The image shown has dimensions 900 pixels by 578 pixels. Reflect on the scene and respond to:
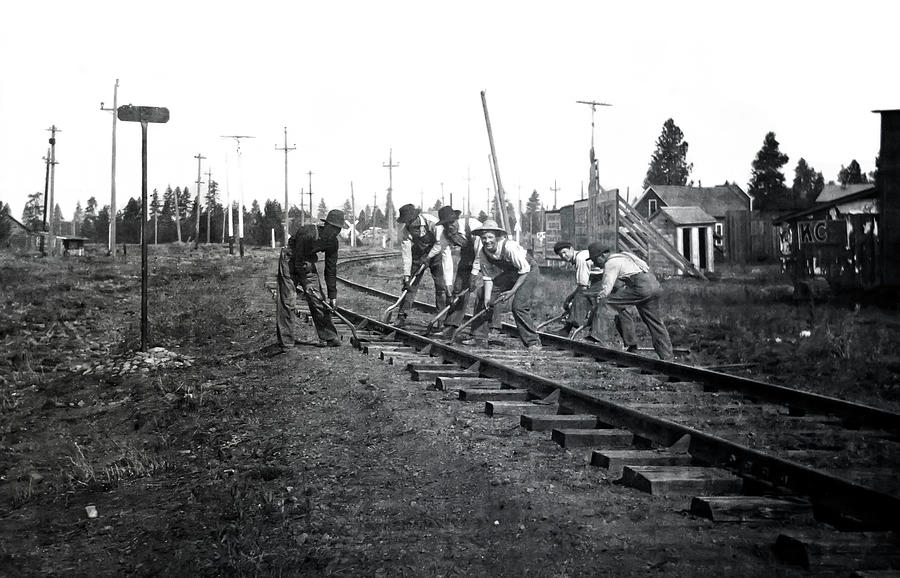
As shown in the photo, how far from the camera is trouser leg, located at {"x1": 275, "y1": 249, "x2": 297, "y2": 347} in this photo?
10.0 m

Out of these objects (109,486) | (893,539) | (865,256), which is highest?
(865,256)

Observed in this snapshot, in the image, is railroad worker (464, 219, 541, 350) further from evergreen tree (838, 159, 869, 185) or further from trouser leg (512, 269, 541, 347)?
evergreen tree (838, 159, 869, 185)

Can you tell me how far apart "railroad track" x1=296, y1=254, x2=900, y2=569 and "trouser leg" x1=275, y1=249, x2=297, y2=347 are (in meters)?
1.81

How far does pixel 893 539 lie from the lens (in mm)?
3217

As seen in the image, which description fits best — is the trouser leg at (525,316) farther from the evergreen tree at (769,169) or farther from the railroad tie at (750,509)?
the evergreen tree at (769,169)

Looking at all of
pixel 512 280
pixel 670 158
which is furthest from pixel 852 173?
pixel 512 280

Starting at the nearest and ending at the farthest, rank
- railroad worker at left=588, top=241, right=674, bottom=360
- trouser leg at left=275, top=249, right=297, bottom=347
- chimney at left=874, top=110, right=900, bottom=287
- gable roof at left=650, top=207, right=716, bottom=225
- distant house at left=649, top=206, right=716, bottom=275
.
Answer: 1. railroad worker at left=588, top=241, right=674, bottom=360
2. trouser leg at left=275, top=249, right=297, bottom=347
3. chimney at left=874, top=110, right=900, bottom=287
4. distant house at left=649, top=206, right=716, bottom=275
5. gable roof at left=650, top=207, right=716, bottom=225

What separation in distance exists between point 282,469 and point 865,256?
52.4 feet

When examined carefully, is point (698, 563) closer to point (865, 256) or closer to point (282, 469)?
point (282, 469)

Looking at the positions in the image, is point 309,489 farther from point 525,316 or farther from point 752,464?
point 525,316

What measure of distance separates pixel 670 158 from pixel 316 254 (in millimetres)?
93900

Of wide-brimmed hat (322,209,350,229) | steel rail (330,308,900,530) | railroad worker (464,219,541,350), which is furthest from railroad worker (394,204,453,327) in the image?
steel rail (330,308,900,530)

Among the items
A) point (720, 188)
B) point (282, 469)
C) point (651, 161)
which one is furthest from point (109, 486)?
point (651, 161)

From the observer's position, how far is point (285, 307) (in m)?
10.1
